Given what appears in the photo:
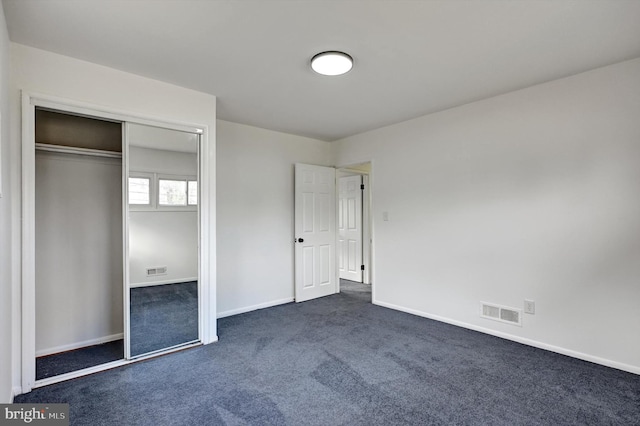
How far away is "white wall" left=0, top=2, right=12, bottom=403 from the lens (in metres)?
1.75

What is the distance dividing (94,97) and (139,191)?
0.83 metres

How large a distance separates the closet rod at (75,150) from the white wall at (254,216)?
118 centimetres

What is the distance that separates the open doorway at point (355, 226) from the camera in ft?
19.0

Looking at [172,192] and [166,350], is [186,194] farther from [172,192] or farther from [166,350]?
[166,350]

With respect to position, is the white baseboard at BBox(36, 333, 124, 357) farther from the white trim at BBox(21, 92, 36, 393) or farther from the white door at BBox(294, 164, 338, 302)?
the white door at BBox(294, 164, 338, 302)

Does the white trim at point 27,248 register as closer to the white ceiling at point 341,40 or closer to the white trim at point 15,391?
the white trim at point 15,391

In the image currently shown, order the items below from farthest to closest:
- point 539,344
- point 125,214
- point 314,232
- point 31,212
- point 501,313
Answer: point 314,232
point 501,313
point 539,344
point 125,214
point 31,212

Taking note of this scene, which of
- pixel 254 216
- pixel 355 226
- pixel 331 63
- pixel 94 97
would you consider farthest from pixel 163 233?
pixel 355 226

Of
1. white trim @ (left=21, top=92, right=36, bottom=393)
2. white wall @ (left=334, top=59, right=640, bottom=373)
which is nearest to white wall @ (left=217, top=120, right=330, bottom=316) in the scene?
white wall @ (left=334, top=59, right=640, bottom=373)

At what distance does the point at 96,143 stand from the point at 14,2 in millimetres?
1479

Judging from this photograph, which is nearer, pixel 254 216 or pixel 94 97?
pixel 94 97

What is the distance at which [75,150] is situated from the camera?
2918mm

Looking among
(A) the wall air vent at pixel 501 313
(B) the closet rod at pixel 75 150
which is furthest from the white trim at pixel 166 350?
(A) the wall air vent at pixel 501 313

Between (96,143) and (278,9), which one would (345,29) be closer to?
(278,9)
